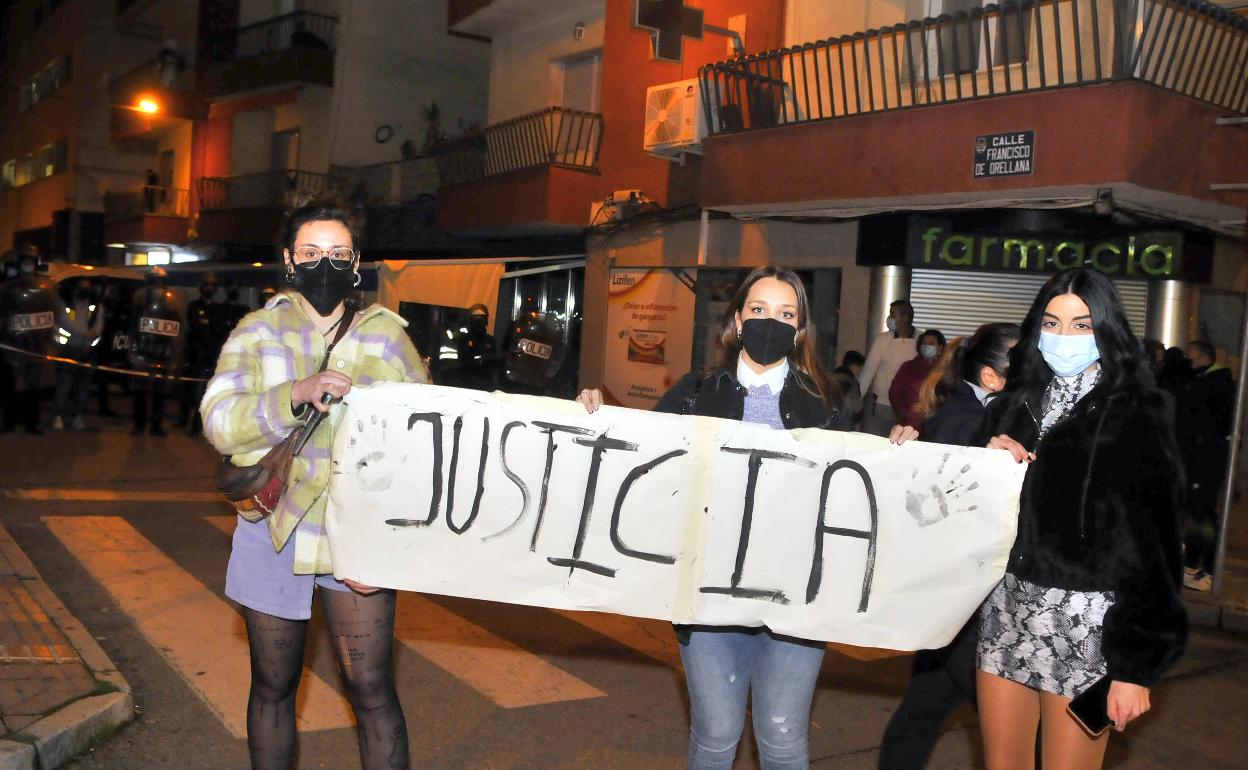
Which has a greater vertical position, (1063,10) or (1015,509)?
(1063,10)

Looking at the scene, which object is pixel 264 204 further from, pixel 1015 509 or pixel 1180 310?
pixel 1015 509

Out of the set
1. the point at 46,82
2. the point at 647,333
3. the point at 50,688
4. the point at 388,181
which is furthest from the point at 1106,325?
the point at 46,82

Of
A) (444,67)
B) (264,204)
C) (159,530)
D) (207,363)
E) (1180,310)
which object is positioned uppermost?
(444,67)

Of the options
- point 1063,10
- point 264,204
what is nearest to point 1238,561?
point 1063,10

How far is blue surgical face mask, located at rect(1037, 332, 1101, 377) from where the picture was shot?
326cm

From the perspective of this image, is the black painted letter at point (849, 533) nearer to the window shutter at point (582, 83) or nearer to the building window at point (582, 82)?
the building window at point (582, 82)

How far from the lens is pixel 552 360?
53.4 feet

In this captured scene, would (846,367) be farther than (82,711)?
Yes

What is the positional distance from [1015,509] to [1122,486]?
1.06ft

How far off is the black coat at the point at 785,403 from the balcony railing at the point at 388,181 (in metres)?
20.6

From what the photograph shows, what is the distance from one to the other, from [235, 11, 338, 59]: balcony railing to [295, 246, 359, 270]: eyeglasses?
25.6 meters

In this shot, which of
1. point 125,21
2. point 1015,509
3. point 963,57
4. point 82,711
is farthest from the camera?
point 125,21

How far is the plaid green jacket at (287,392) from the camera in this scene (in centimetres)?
327

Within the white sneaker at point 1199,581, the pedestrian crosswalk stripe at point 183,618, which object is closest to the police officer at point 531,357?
the pedestrian crosswalk stripe at point 183,618
